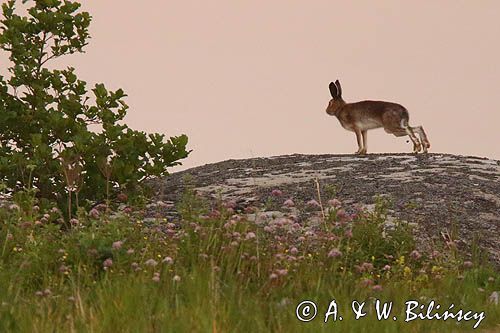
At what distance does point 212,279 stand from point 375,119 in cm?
1234

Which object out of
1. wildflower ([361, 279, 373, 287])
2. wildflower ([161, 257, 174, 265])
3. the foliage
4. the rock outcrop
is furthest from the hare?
wildflower ([161, 257, 174, 265])

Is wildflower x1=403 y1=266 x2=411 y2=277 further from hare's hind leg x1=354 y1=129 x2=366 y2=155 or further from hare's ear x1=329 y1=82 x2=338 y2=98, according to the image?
hare's ear x1=329 y1=82 x2=338 y2=98

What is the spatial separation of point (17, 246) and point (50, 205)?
3013mm

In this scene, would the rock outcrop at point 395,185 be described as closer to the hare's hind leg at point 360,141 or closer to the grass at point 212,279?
the hare's hind leg at point 360,141

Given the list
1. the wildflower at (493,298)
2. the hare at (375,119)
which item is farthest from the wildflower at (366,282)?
the hare at (375,119)

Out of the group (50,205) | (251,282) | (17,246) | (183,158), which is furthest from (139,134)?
(251,282)

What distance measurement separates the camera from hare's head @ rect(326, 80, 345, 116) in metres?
19.7

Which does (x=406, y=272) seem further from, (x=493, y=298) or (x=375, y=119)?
(x=375, y=119)

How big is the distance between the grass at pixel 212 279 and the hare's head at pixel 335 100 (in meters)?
9.69

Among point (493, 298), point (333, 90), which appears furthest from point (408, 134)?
point (493, 298)

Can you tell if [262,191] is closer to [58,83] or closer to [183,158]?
[183,158]

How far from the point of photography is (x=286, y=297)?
7578 mm
